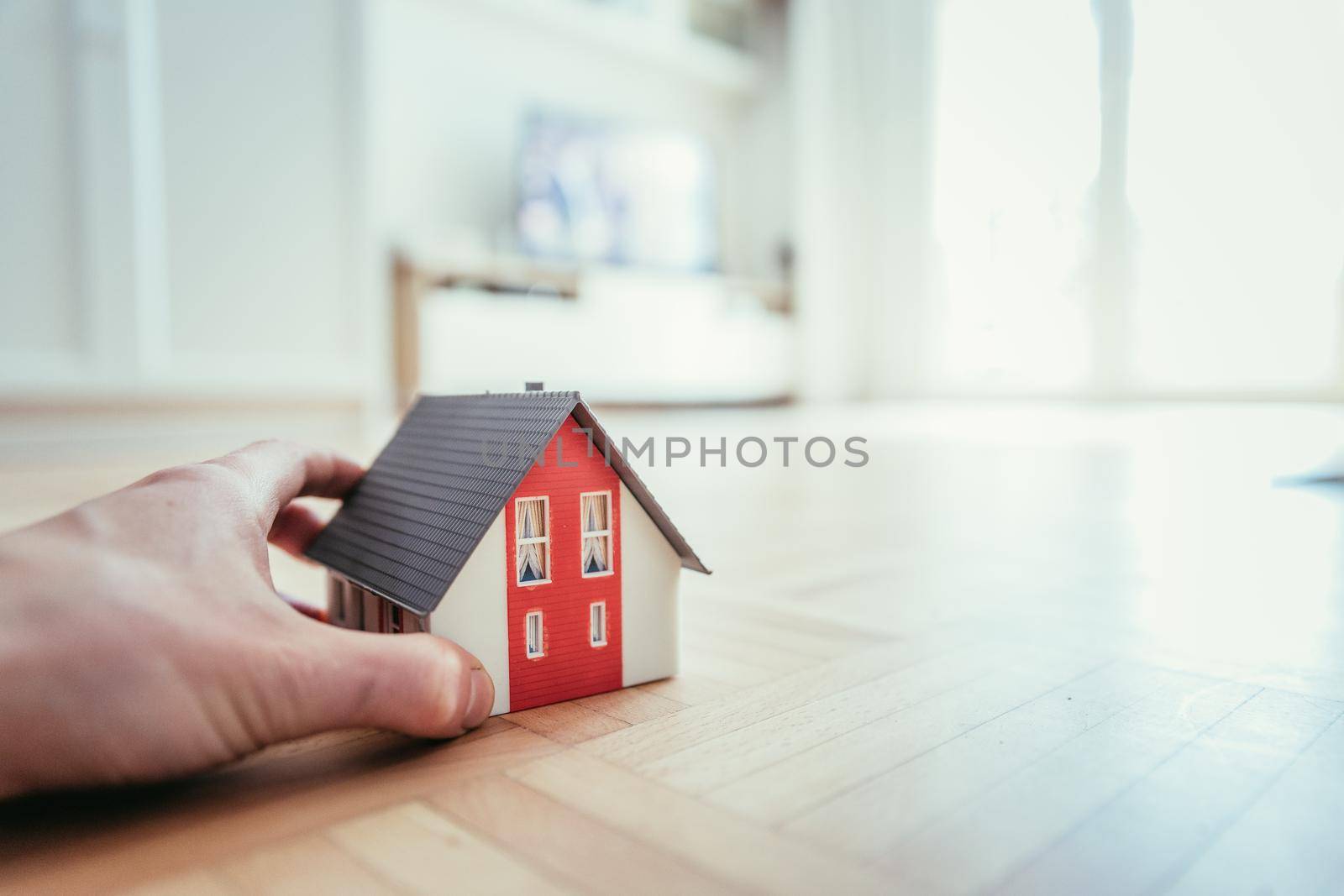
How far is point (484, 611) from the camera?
497 millimetres

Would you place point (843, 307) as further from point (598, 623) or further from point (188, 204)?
point (598, 623)

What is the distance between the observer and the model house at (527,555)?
495mm

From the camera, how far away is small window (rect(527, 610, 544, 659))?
0.52m

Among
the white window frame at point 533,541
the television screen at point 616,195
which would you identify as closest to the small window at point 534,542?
the white window frame at point 533,541

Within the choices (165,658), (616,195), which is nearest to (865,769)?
(165,658)

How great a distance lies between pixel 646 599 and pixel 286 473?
9.1 inches

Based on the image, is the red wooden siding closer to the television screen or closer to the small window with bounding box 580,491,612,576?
the small window with bounding box 580,491,612,576

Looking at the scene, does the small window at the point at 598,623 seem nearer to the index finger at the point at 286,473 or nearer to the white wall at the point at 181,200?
the index finger at the point at 286,473

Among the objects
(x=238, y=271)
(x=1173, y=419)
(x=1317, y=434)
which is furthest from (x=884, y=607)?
(x=1173, y=419)

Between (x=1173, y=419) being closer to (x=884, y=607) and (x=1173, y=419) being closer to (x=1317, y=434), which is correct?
(x=1317, y=434)

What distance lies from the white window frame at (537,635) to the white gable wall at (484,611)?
0.5 inches

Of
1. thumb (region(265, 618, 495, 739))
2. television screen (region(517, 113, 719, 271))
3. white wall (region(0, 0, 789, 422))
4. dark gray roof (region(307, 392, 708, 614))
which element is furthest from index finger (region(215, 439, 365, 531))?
television screen (region(517, 113, 719, 271))

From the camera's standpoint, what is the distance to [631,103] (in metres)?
4.93

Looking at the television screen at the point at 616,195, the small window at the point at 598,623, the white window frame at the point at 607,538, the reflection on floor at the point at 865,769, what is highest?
the television screen at the point at 616,195
